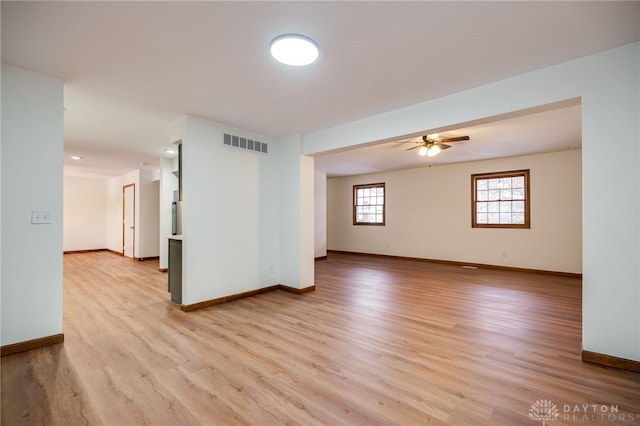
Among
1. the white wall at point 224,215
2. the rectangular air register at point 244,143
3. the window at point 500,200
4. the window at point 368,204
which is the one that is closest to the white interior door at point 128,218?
the white wall at point 224,215

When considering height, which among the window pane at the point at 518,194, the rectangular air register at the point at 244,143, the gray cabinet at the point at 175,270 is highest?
the rectangular air register at the point at 244,143

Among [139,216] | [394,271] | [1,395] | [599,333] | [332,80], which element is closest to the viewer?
[1,395]

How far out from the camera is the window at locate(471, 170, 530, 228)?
645 cm

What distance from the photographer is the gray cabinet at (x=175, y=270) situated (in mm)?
3921

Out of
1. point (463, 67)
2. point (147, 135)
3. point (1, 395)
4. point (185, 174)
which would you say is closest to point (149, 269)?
point (147, 135)

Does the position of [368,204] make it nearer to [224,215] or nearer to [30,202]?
[224,215]

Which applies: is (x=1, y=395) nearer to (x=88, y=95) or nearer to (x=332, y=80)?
(x=88, y=95)

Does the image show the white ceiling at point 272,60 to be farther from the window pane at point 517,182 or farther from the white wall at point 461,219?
the window pane at point 517,182

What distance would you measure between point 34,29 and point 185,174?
6.33 feet

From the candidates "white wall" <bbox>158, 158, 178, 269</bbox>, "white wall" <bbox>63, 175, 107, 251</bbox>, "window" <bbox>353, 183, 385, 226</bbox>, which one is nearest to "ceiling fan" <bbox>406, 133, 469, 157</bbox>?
"window" <bbox>353, 183, 385, 226</bbox>

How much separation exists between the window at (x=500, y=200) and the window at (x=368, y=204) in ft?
8.52

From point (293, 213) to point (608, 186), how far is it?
3647 mm

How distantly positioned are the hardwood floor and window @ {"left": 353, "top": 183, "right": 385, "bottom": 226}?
16.0 feet

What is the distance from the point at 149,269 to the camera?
6539mm
